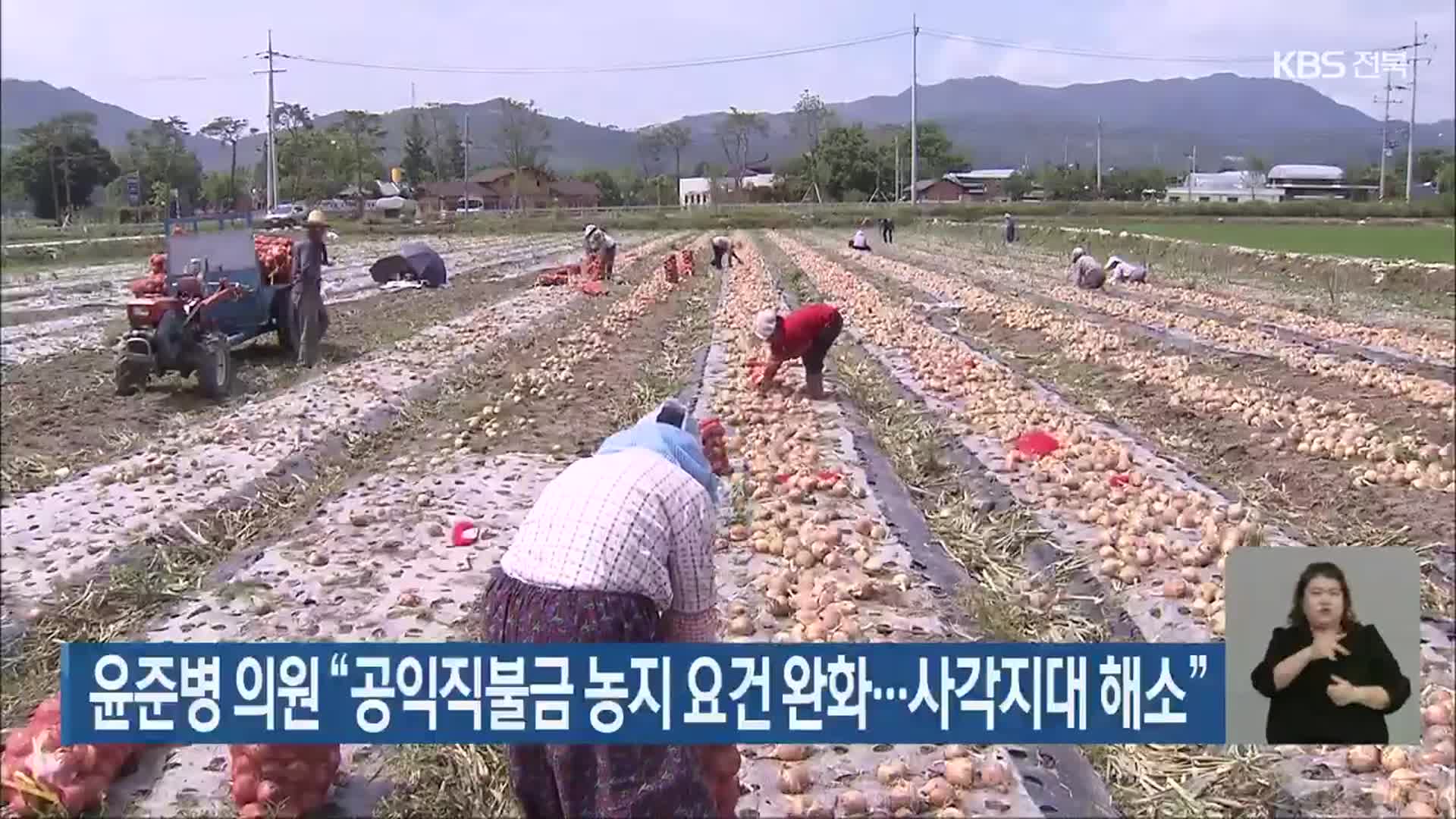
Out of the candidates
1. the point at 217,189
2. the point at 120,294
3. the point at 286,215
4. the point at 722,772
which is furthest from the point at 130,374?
the point at 722,772

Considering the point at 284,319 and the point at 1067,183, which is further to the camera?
the point at 284,319

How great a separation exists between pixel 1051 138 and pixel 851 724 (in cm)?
191

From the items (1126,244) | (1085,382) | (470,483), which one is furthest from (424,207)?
(1126,244)

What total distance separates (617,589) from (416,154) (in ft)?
4.70

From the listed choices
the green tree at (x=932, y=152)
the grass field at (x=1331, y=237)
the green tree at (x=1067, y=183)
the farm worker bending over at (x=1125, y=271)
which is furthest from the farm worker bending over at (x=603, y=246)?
the farm worker bending over at (x=1125, y=271)

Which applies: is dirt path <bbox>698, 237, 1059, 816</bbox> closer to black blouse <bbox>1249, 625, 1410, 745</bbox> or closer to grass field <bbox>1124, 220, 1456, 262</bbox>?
Result: black blouse <bbox>1249, 625, 1410, 745</bbox>

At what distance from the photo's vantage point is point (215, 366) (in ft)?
20.3

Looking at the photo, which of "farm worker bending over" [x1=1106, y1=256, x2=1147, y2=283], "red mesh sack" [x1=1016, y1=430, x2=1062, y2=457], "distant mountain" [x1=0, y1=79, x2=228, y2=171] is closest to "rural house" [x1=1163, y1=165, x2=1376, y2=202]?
"red mesh sack" [x1=1016, y1=430, x2=1062, y2=457]

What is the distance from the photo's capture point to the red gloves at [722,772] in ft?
7.14

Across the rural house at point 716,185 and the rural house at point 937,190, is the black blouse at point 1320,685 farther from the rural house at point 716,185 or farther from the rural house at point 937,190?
the rural house at point 937,190

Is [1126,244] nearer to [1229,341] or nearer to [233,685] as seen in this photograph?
[1229,341]

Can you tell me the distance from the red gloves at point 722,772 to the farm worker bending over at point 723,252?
324 cm

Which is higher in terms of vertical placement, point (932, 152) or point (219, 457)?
point (932, 152)

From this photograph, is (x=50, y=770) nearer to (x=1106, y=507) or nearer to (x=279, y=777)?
(x=279, y=777)
